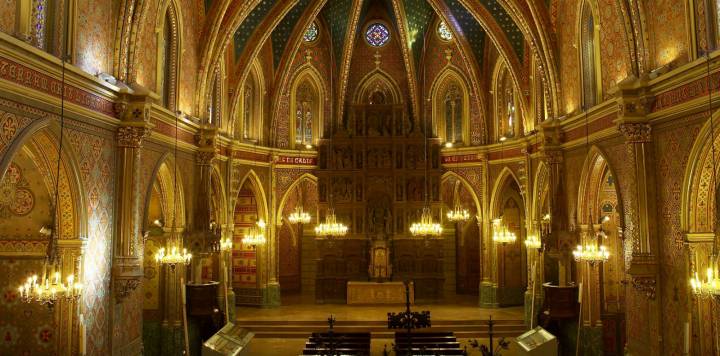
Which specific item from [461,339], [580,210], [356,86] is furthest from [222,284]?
[580,210]

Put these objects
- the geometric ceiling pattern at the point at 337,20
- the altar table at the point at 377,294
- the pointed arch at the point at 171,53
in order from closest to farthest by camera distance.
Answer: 1. the pointed arch at the point at 171,53
2. the altar table at the point at 377,294
3. the geometric ceiling pattern at the point at 337,20

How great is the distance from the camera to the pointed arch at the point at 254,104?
92.1 feet

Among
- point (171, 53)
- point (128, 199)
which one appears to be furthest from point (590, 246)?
point (171, 53)

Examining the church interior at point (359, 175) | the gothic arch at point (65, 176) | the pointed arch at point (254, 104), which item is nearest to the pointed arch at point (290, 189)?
the church interior at point (359, 175)

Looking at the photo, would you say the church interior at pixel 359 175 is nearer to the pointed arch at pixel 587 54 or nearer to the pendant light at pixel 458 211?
the pointed arch at pixel 587 54

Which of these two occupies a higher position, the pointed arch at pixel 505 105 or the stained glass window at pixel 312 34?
the stained glass window at pixel 312 34

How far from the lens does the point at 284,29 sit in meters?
28.2

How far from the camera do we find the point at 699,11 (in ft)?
42.7

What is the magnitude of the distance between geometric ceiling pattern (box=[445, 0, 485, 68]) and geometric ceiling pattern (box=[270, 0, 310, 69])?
22.0ft

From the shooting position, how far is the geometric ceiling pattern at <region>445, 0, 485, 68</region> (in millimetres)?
26906

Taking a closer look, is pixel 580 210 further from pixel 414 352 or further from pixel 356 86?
pixel 356 86

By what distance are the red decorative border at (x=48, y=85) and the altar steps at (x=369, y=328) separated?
38.1 ft

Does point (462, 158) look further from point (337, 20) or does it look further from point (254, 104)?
point (254, 104)

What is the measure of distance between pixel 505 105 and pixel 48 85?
67.7 ft
